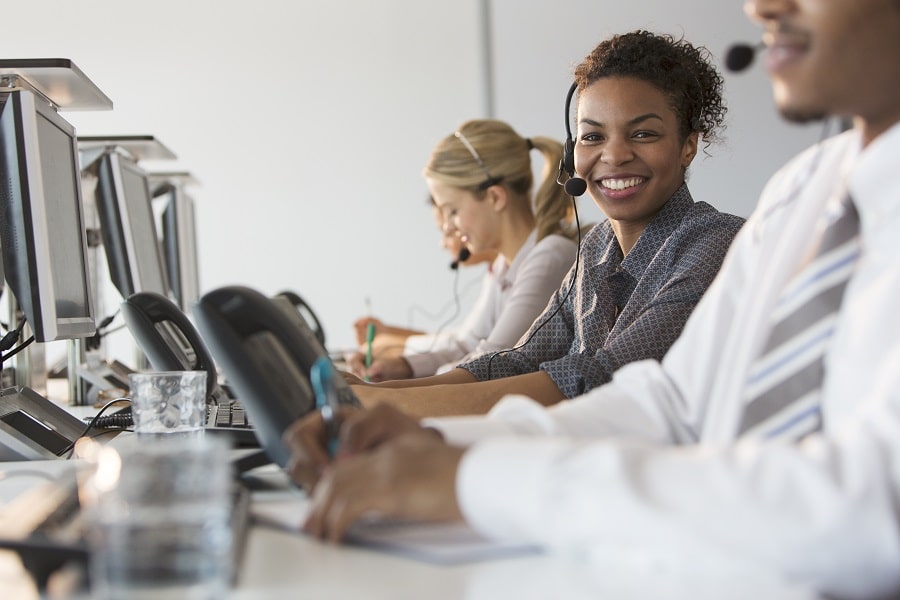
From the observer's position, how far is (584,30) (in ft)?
14.4

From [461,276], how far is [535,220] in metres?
1.92

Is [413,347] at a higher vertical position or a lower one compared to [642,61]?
lower

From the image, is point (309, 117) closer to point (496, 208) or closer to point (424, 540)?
point (496, 208)

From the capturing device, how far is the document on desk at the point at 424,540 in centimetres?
75

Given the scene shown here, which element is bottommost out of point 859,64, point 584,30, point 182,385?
point 182,385

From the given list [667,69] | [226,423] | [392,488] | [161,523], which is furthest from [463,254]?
[161,523]

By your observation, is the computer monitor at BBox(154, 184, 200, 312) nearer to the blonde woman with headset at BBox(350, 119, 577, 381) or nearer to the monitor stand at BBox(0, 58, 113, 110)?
the blonde woman with headset at BBox(350, 119, 577, 381)

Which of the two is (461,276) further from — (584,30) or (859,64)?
(859,64)

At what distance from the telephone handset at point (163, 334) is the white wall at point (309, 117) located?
3144mm

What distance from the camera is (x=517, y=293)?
9.43ft

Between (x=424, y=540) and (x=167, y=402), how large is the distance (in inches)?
30.4

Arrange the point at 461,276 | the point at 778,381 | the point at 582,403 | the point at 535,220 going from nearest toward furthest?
the point at 778,381 < the point at 582,403 < the point at 535,220 < the point at 461,276

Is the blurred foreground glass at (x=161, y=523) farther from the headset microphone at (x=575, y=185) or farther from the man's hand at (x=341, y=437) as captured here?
the headset microphone at (x=575, y=185)

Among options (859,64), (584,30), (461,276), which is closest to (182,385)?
(859,64)
